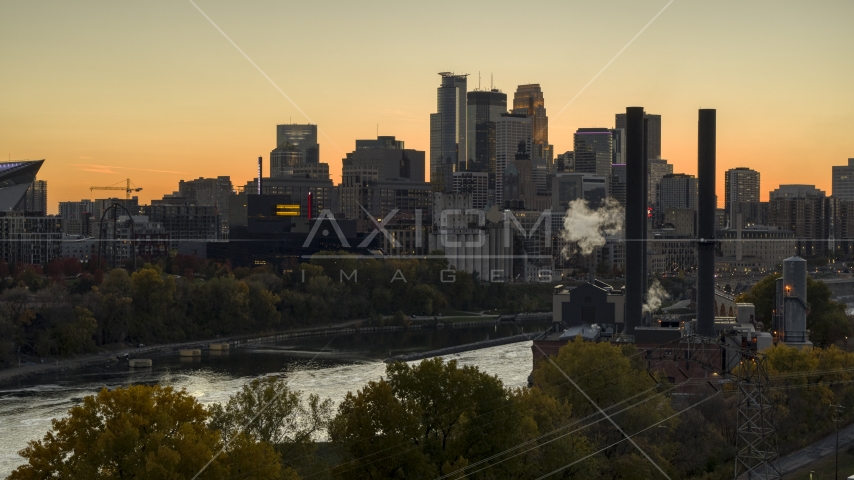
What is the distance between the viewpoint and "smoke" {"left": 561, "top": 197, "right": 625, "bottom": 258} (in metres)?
56.2

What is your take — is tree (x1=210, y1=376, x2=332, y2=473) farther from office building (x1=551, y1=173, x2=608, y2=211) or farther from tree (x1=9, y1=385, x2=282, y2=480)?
office building (x1=551, y1=173, x2=608, y2=211)

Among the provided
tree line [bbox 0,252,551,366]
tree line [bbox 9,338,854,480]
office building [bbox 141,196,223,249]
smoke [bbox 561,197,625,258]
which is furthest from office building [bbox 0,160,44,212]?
tree line [bbox 9,338,854,480]

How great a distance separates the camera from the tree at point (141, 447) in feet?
33.4

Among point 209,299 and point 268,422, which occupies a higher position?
point 209,299

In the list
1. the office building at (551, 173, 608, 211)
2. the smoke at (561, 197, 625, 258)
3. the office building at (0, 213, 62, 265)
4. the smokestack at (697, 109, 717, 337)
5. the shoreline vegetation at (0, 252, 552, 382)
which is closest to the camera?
the smokestack at (697, 109, 717, 337)

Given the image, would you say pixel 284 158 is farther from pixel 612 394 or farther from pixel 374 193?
pixel 612 394

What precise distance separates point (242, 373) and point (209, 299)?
9327mm

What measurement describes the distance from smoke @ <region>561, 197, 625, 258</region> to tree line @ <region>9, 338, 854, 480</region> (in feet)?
120

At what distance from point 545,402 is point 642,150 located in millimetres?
10601

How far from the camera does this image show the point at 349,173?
71625 millimetres

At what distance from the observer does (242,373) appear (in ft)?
85.9

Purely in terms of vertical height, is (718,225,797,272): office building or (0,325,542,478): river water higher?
(718,225,797,272): office building

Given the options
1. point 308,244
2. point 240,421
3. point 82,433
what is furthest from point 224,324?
point 82,433

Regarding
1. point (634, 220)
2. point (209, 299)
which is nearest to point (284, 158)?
point (209, 299)
